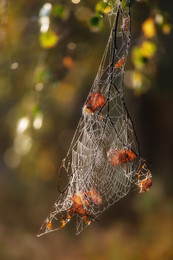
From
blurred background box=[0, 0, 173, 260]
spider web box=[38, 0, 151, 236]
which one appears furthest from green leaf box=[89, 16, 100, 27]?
blurred background box=[0, 0, 173, 260]

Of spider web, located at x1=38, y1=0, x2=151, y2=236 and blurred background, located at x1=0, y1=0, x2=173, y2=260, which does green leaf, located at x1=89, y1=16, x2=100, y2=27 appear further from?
blurred background, located at x1=0, y1=0, x2=173, y2=260

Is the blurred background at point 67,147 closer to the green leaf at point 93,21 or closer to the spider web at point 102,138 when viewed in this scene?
the spider web at point 102,138

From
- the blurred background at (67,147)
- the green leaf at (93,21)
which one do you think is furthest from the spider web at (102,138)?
the blurred background at (67,147)

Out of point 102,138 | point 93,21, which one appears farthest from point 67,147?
point 102,138

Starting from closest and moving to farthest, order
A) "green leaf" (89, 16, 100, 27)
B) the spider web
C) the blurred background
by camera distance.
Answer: the spider web, "green leaf" (89, 16, 100, 27), the blurred background

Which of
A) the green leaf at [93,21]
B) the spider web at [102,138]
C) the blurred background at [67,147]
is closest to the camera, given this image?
the spider web at [102,138]

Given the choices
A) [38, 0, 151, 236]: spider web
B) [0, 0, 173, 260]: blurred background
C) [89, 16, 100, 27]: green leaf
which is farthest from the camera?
[0, 0, 173, 260]: blurred background

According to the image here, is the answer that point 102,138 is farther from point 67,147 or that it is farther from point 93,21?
point 67,147

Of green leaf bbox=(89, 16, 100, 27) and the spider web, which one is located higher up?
green leaf bbox=(89, 16, 100, 27)

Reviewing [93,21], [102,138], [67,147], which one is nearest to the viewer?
[102,138]
